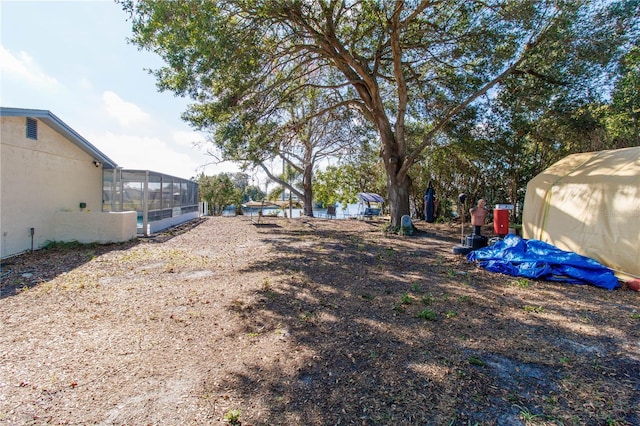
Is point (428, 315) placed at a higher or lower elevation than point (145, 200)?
lower

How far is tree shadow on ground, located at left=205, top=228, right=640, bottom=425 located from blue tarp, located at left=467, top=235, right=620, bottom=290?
1.75 ft

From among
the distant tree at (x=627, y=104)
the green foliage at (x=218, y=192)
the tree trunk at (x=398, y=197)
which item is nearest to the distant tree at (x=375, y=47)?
the tree trunk at (x=398, y=197)

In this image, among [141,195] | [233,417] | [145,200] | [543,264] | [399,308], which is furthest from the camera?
[141,195]

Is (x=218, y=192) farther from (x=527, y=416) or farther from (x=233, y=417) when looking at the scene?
(x=527, y=416)

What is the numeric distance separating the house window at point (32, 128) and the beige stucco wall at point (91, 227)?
2.11 meters

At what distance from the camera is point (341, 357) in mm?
2975

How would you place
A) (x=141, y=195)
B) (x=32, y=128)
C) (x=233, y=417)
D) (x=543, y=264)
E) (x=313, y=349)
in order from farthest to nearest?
(x=141, y=195) < (x=32, y=128) < (x=543, y=264) < (x=313, y=349) < (x=233, y=417)

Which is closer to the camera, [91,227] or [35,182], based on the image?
[35,182]

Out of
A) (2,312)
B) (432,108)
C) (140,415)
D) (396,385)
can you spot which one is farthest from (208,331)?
(432,108)

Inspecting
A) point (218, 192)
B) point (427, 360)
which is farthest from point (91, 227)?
point (218, 192)

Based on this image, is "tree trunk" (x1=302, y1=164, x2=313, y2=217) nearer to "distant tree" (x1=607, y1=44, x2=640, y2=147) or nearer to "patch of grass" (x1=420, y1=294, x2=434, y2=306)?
"distant tree" (x1=607, y1=44, x2=640, y2=147)

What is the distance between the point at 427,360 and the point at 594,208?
5764mm

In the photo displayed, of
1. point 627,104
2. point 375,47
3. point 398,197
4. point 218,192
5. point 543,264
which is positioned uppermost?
point 375,47

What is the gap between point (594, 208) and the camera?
20.7ft
